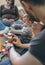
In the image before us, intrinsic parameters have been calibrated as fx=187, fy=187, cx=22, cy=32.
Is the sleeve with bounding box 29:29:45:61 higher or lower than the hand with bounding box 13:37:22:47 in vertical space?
higher

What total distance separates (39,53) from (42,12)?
0.19 metres

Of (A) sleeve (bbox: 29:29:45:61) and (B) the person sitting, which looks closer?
(A) sleeve (bbox: 29:29:45:61)

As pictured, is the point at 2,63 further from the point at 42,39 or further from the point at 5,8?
the point at 5,8

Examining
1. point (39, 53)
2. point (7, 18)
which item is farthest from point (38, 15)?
point (7, 18)

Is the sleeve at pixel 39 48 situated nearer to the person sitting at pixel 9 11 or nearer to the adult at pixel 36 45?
the adult at pixel 36 45

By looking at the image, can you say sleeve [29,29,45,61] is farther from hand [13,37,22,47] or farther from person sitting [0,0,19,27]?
person sitting [0,0,19,27]

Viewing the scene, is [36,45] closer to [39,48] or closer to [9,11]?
[39,48]

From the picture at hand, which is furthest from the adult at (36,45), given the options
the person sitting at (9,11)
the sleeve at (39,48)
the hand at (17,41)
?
the person sitting at (9,11)

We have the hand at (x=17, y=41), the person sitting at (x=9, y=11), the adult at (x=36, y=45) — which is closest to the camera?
the adult at (x=36, y=45)

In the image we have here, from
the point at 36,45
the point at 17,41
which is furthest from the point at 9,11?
the point at 36,45

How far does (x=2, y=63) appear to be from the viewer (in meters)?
1.40

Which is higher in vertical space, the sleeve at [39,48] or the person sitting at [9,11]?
the sleeve at [39,48]

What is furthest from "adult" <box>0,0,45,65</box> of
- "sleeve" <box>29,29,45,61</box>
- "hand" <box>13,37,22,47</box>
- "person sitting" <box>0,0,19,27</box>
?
"person sitting" <box>0,0,19,27</box>

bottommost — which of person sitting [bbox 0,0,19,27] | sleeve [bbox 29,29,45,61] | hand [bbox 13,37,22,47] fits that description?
person sitting [bbox 0,0,19,27]
